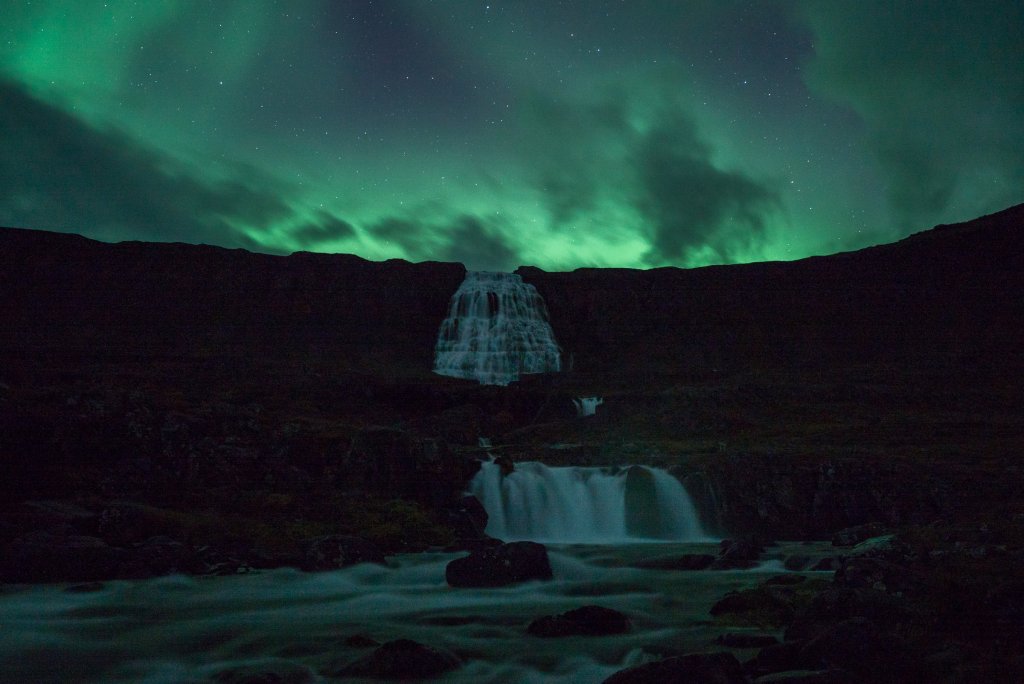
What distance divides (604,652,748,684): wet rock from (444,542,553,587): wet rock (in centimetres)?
728

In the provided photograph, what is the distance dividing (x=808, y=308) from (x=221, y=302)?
7137 centimetres

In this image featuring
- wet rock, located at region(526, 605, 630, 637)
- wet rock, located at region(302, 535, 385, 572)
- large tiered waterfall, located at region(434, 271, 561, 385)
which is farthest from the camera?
large tiered waterfall, located at region(434, 271, 561, 385)

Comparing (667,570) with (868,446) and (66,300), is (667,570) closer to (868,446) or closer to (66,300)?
(868,446)

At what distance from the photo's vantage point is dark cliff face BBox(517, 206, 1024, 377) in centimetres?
7075

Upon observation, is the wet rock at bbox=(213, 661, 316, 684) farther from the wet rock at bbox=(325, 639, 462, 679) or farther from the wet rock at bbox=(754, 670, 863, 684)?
the wet rock at bbox=(754, 670, 863, 684)

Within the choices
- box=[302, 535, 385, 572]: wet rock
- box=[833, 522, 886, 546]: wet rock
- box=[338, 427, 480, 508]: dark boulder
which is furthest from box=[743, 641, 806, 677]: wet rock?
box=[338, 427, 480, 508]: dark boulder

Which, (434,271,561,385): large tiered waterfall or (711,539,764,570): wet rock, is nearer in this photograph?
(711,539,764,570): wet rock

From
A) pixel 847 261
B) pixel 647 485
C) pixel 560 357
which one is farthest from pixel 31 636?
pixel 847 261

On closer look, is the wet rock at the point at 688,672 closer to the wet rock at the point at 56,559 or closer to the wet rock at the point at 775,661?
the wet rock at the point at 775,661

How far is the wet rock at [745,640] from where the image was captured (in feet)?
30.9

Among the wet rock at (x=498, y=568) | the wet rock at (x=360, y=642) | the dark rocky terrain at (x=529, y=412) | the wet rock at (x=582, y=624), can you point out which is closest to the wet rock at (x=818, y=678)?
the dark rocky terrain at (x=529, y=412)

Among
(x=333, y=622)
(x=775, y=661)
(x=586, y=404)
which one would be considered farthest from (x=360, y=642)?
(x=586, y=404)

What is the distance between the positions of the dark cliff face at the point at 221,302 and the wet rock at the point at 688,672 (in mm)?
61425

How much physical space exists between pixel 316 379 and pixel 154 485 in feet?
114
